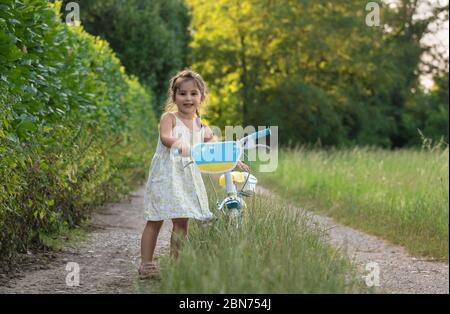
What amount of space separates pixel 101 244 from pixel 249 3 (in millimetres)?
26497

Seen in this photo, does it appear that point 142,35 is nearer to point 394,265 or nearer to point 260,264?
point 394,265

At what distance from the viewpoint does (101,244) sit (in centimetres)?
772

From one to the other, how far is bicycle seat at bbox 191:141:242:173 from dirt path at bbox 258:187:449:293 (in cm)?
120

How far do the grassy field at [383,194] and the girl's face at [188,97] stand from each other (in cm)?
238

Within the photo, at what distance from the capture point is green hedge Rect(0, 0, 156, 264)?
6078 millimetres

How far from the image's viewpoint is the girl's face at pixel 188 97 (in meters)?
5.48

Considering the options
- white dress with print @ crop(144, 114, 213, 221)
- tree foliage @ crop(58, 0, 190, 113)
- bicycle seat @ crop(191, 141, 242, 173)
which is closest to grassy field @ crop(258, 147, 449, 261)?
white dress with print @ crop(144, 114, 213, 221)

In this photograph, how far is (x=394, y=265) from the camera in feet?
26.3

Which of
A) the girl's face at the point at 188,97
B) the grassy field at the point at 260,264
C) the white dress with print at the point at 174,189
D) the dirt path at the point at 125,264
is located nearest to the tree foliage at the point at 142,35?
the dirt path at the point at 125,264

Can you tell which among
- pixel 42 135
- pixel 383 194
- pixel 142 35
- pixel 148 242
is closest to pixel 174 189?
pixel 148 242

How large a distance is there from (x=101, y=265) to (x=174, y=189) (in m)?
1.50

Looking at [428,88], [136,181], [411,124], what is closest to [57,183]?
[136,181]

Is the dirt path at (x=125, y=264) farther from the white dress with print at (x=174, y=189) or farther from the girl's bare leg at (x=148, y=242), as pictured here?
the white dress with print at (x=174, y=189)
